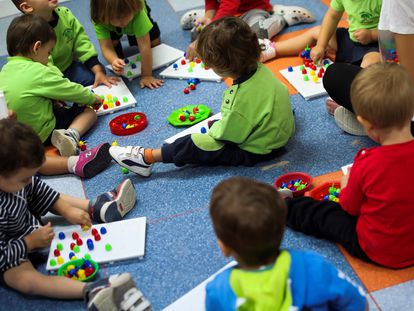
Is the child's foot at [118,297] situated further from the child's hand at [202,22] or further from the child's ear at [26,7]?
the child's hand at [202,22]

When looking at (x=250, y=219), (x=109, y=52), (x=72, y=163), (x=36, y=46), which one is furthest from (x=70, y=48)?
(x=250, y=219)

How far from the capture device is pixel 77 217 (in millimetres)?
1688

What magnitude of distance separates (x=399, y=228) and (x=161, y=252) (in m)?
0.65

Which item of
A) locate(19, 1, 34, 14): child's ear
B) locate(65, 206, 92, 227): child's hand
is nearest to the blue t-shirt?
locate(65, 206, 92, 227): child's hand

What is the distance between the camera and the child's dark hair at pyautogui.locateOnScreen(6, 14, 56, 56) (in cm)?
208

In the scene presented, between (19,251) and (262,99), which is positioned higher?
(262,99)

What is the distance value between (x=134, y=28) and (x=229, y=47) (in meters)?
0.92

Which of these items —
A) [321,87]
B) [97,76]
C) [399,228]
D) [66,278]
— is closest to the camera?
[399,228]

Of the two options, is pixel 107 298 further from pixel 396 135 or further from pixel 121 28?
pixel 121 28

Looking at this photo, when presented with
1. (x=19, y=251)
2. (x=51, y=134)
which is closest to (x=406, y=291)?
(x=19, y=251)

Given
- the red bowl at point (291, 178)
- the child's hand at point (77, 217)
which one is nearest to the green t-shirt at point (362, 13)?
the red bowl at point (291, 178)

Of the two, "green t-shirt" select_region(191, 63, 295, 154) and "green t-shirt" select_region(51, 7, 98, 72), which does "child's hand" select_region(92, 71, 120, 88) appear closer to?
"green t-shirt" select_region(51, 7, 98, 72)

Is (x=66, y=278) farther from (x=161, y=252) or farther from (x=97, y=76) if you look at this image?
(x=97, y=76)

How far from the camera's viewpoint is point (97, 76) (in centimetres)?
256
